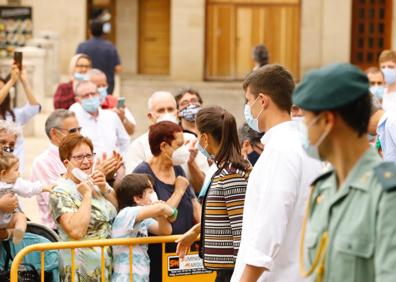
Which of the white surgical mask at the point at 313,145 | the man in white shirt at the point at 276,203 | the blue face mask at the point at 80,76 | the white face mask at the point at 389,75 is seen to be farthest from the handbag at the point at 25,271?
the white face mask at the point at 389,75

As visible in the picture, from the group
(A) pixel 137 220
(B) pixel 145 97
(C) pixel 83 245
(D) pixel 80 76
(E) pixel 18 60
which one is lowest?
(B) pixel 145 97

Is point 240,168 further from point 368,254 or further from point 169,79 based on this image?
point 169,79

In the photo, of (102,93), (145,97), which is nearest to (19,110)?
(102,93)

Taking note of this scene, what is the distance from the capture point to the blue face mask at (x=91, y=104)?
478 inches

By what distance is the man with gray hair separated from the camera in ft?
32.3

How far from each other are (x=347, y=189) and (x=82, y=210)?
366 centimetres

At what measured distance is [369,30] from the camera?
40188 mm

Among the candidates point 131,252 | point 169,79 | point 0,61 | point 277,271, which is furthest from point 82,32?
point 277,271

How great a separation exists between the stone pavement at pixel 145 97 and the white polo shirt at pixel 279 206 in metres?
14.5

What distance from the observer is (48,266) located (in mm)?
8391

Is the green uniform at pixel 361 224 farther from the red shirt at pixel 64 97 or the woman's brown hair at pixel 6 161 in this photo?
the red shirt at pixel 64 97

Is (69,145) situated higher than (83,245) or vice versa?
(69,145)

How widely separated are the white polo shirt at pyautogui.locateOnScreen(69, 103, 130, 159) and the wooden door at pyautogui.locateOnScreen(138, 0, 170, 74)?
29782 mm

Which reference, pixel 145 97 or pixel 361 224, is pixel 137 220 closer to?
pixel 361 224
